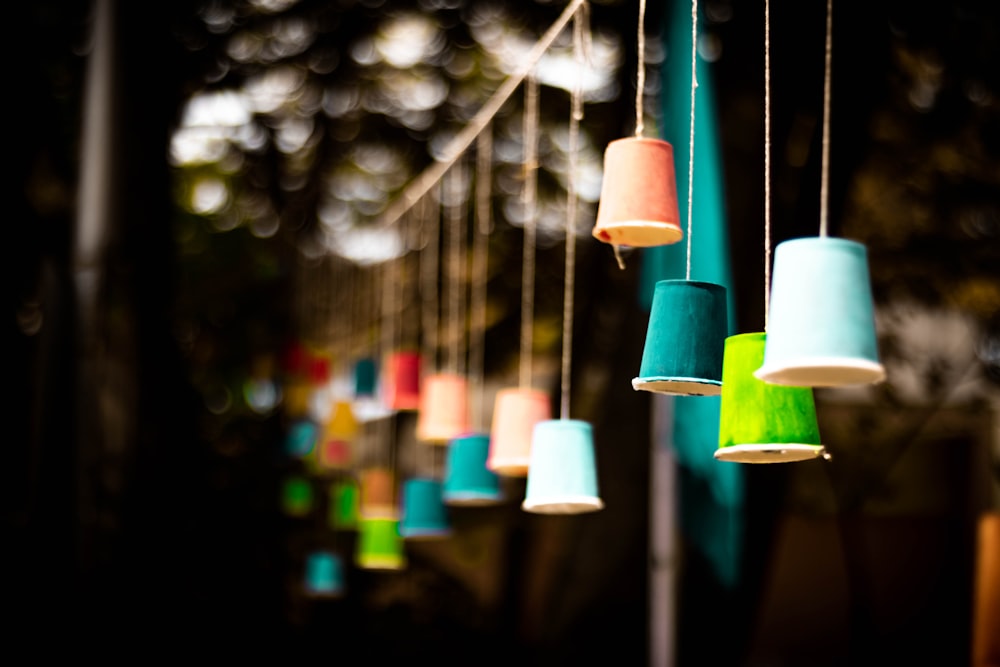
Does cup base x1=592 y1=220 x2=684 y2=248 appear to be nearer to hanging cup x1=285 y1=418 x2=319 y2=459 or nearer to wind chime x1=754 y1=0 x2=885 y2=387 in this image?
wind chime x1=754 y1=0 x2=885 y2=387

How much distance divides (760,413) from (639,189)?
0.53m

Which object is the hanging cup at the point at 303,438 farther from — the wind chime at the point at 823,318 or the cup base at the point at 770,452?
the wind chime at the point at 823,318

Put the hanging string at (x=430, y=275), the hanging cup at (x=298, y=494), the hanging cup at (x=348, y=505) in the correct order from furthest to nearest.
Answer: the hanging cup at (x=298, y=494), the hanging string at (x=430, y=275), the hanging cup at (x=348, y=505)

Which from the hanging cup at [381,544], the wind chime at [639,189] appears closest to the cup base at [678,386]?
the wind chime at [639,189]

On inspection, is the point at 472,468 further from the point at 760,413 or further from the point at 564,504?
the point at 760,413

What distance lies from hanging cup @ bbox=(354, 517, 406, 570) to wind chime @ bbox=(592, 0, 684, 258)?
11.2 feet

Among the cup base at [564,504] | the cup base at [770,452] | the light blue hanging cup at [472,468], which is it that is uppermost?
the cup base at [770,452]

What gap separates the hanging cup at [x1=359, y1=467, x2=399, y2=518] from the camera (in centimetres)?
646

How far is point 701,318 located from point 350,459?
18.6 ft

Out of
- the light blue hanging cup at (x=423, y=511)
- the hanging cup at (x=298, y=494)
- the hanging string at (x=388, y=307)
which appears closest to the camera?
the light blue hanging cup at (x=423, y=511)

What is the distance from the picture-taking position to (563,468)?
3.23 m

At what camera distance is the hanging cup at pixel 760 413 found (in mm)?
2414

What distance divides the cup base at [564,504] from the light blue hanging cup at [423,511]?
1.81m

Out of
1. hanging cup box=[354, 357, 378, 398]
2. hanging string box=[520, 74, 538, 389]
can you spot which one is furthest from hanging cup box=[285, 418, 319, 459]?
hanging string box=[520, 74, 538, 389]
